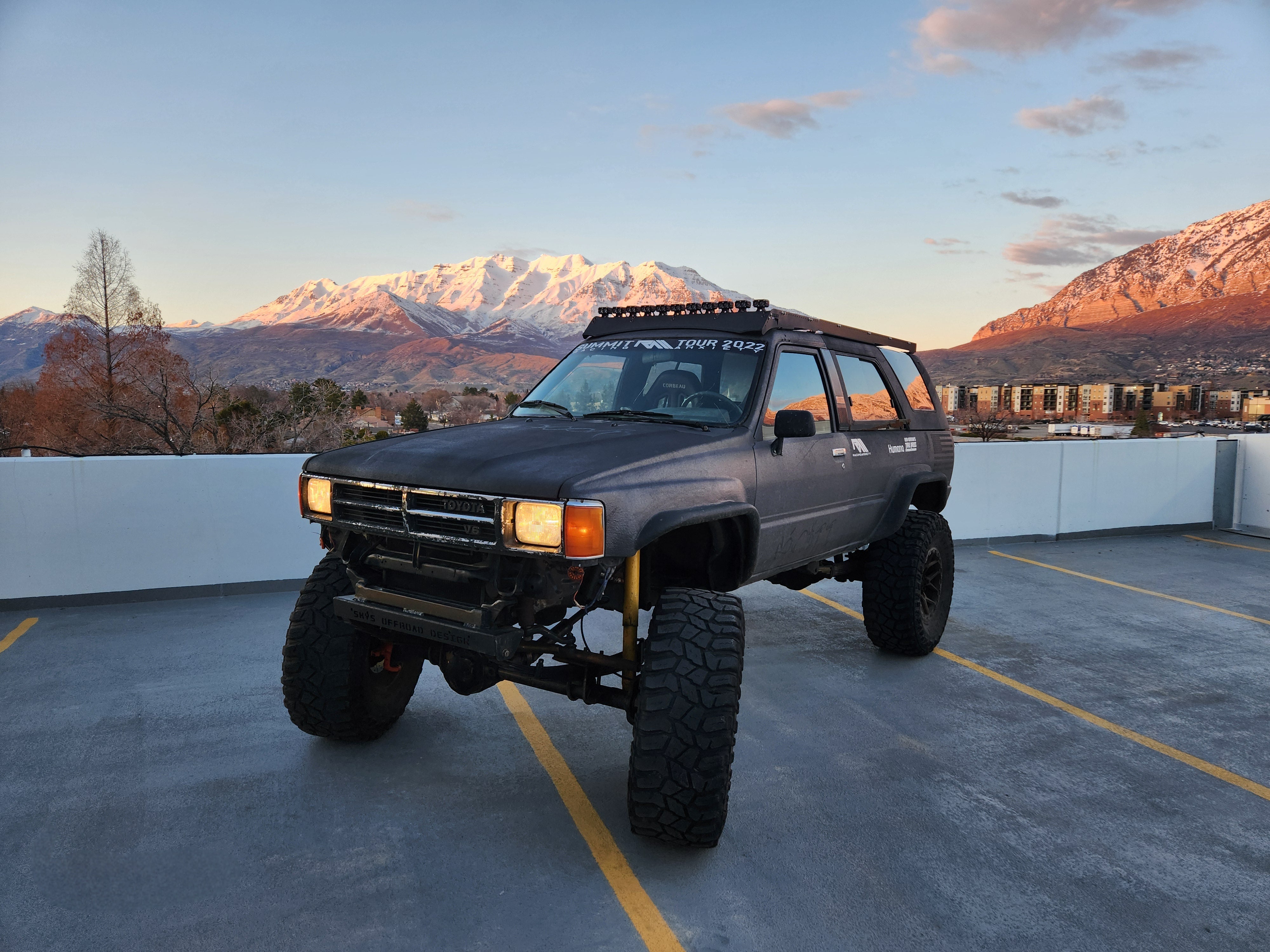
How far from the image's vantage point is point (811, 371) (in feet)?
16.0

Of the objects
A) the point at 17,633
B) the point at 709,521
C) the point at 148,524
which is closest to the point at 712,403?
the point at 709,521

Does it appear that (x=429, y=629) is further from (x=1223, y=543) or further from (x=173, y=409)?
(x=173, y=409)

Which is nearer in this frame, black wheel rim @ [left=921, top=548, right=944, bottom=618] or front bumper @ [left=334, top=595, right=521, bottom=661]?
front bumper @ [left=334, top=595, right=521, bottom=661]

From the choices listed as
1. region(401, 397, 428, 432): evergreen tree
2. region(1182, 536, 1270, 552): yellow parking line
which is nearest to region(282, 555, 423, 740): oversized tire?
region(1182, 536, 1270, 552): yellow parking line

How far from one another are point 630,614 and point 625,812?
2.88 feet

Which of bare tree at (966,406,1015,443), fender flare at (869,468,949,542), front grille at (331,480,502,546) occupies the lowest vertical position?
bare tree at (966,406,1015,443)

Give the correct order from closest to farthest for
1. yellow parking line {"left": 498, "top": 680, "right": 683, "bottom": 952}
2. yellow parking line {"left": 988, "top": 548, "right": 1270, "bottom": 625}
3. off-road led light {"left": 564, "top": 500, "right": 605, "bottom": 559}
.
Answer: yellow parking line {"left": 498, "top": 680, "right": 683, "bottom": 952} → off-road led light {"left": 564, "top": 500, "right": 605, "bottom": 559} → yellow parking line {"left": 988, "top": 548, "right": 1270, "bottom": 625}

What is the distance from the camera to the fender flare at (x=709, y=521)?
3.36 meters

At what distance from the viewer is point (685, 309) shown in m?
4.96

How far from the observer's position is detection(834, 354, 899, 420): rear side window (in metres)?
5.25

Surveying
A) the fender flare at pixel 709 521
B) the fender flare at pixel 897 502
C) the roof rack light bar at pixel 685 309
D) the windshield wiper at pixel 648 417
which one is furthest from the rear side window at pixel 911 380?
the fender flare at pixel 709 521

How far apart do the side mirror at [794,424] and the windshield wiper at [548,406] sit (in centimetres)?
98

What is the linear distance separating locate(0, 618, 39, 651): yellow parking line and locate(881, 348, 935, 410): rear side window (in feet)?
21.0

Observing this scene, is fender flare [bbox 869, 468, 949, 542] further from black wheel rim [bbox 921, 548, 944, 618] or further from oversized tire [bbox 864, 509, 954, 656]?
black wheel rim [bbox 921, 548, 944, 618]
